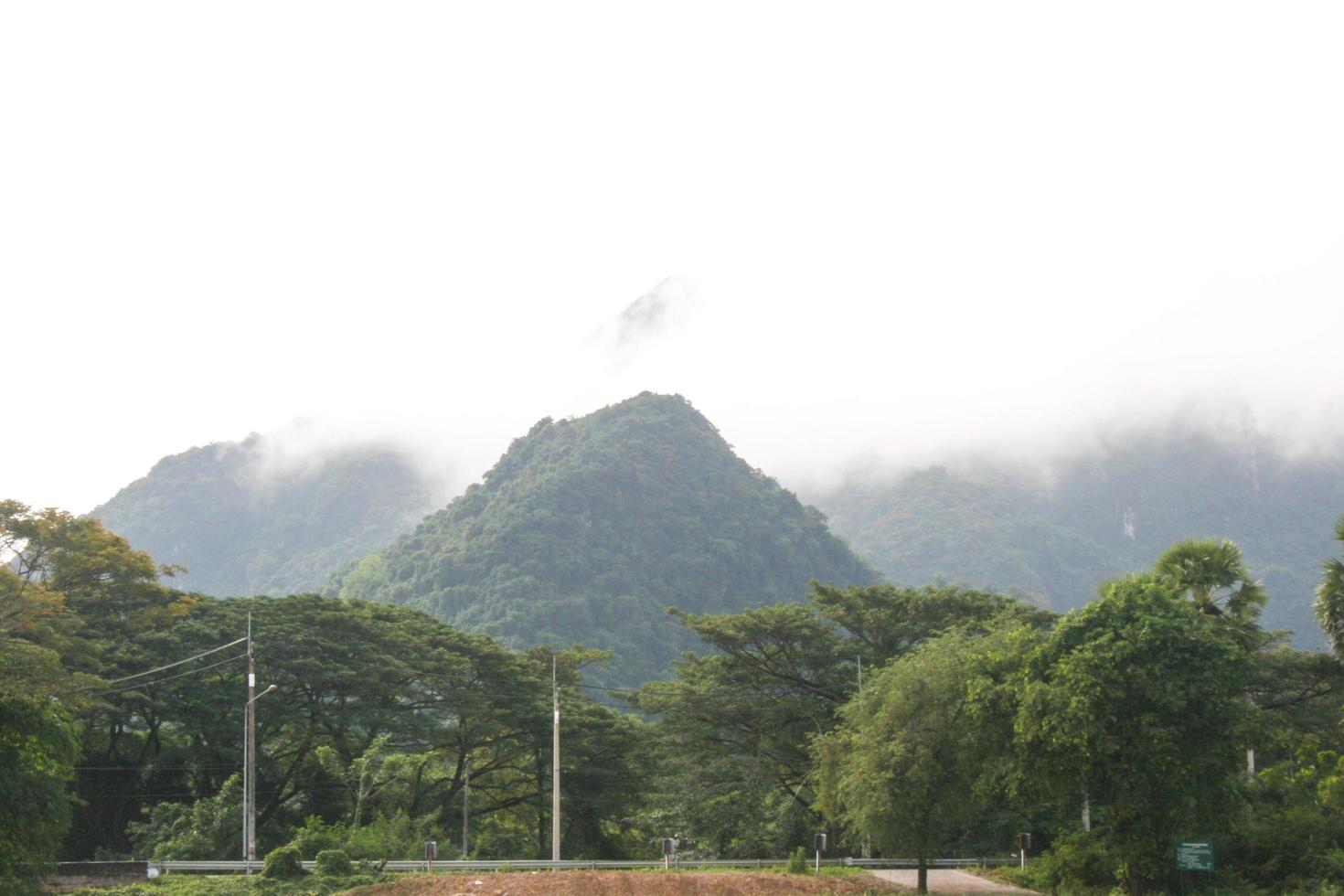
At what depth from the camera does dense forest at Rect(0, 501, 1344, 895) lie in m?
26.8

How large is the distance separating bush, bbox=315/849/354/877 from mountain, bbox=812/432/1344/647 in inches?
5419

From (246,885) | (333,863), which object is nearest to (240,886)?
(246,885)

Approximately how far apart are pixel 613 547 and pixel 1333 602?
8514 centimetres

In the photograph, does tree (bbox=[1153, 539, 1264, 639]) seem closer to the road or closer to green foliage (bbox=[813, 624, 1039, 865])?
green foliage (bbox=[813, 624, 1039, 865])

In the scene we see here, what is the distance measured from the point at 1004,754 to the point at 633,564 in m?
85.0

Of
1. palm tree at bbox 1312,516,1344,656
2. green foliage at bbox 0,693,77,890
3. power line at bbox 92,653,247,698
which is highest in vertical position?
Result: palm tree at bbox 1312,516,1344,656

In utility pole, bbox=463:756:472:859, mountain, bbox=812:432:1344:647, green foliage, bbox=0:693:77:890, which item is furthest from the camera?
mountain, bbox=812:432:1344:647

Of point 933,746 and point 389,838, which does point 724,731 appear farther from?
point 933,746

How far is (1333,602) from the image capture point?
32.2 meters

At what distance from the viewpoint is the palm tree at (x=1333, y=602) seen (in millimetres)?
32031

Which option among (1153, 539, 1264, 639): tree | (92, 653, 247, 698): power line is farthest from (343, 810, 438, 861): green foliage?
(1153, 539, 1264, 639): tree

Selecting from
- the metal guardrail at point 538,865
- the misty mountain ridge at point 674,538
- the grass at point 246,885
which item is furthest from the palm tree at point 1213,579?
the misty mountain ridge at point 674,538

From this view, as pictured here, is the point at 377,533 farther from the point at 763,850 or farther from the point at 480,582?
the point at 763,850

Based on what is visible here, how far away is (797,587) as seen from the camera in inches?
4530
